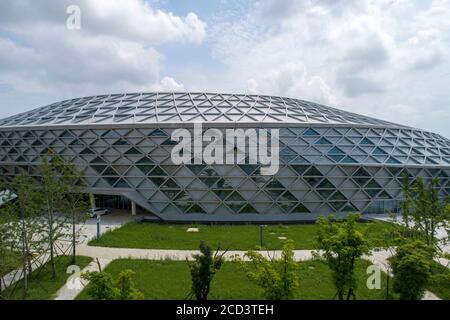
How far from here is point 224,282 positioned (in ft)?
48.8

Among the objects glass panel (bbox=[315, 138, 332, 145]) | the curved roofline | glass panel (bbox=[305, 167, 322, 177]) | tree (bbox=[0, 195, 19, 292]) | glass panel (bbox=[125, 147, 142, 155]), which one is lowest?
tree (bbox=[0, 195, 19, 292])

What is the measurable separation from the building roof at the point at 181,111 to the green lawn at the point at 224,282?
1590cm

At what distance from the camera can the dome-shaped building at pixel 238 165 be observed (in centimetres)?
2856

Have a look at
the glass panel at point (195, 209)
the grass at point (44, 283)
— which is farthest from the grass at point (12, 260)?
the glass panel at point (195, 209)

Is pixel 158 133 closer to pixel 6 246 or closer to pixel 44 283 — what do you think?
pixel 44 283

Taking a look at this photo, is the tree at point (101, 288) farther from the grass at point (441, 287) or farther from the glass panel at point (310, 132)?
the glass panel at point (310, 132)

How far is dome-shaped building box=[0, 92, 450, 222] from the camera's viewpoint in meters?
28.6

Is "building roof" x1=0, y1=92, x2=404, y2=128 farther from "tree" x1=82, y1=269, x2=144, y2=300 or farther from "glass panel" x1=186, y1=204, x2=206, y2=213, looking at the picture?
"tree" x1=82, y1=269, x2=144, y2=300

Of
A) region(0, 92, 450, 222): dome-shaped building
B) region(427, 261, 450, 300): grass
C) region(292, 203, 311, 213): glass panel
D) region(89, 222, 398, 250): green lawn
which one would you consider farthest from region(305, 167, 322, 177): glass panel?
region(427, 261, 450, 300): grass

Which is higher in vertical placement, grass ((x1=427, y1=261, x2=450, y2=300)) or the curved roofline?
the curved roofline

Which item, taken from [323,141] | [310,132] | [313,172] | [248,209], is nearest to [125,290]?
[248,209]

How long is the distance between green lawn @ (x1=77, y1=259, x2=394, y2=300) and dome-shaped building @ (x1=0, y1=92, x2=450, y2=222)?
37.4 feet

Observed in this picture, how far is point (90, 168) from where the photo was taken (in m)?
30.4
